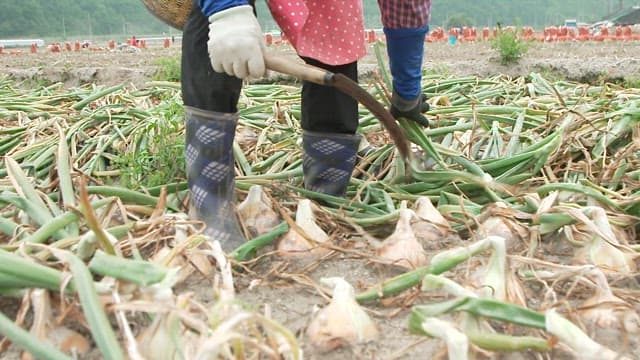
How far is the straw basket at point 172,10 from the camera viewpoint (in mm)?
1414

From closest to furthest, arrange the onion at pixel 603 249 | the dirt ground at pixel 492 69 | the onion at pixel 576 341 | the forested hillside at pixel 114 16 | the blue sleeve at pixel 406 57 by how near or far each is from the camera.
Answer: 1. the onion at pixel 576 341
2. the onion at pixel 603 249
3. the blue sleeve at pixel 406 57
4. the dirt ground at pixel 492 69
5. the forested hillside at pixel 114 16

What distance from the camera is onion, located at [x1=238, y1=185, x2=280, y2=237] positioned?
141 centimetres

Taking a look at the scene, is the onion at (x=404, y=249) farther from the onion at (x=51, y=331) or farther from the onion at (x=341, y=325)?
the onion at (x=51, y=331)

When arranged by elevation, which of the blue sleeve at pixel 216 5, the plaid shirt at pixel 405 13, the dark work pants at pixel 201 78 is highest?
the blue sleeve at pixel 216 5

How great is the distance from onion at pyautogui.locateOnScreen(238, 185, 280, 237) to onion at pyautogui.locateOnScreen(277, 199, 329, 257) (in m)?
0.10

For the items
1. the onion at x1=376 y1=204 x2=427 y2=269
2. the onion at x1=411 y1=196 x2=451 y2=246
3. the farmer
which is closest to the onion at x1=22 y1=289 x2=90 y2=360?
the farmer

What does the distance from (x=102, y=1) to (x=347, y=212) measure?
34.5 m

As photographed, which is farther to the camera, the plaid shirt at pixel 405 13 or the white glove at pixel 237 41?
the plaid shirt at pixel 405 13

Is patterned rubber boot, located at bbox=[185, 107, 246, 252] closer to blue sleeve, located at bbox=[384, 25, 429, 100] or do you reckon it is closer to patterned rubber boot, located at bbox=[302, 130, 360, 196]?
patterned rubber boot, located at bbox=[302, 130, 360, 196]

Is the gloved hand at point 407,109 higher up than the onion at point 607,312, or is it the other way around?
the gloved hand at point 407,109

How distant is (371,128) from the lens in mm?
2051

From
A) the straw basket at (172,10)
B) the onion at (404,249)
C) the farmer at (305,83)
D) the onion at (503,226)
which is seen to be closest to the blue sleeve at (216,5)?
the farmer at (305,83)

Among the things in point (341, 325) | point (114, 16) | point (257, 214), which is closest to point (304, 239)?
point (257, 214)

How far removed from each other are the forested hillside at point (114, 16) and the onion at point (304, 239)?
22.5 m
